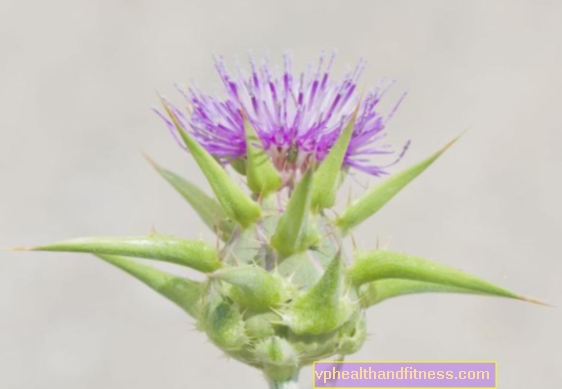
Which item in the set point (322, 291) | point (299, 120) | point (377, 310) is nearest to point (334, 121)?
point (299, 120)

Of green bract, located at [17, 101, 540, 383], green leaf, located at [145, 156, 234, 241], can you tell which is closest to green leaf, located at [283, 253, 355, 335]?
green bract, located at [17, 101, 540, 383]

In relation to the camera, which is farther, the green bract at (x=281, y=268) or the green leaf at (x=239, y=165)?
the green leaf at (x=239, y=165)

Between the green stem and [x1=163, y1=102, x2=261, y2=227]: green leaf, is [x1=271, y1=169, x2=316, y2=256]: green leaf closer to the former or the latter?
[x1=163, y1=102, x2=261, y2=227]: green leaf

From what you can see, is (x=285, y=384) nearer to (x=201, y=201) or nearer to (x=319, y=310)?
(x=319, y=310)

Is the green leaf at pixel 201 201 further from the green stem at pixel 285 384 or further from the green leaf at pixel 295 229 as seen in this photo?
the green stem at pixel 285 384

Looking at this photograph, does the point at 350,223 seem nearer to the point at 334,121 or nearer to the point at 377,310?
the point at 334,121

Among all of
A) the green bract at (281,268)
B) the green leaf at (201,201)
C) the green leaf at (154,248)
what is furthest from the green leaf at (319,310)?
the green leaf at (201,201)
